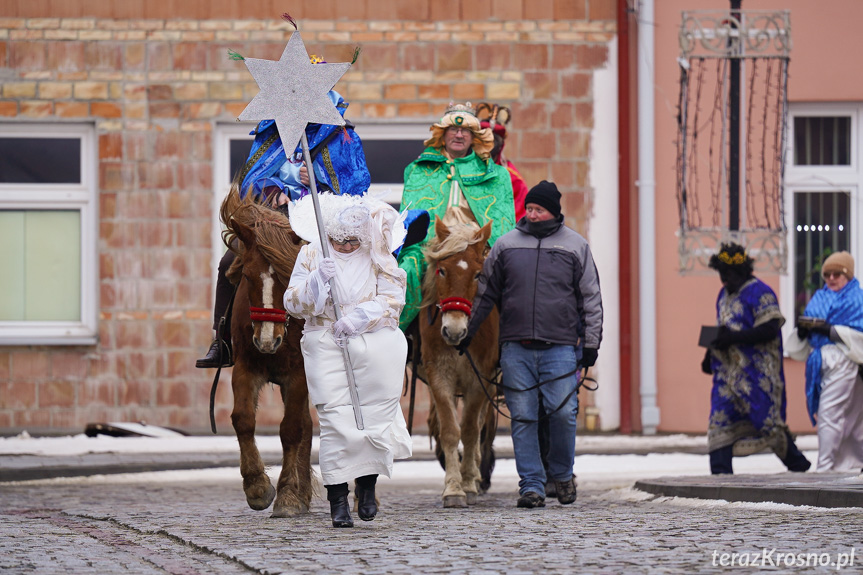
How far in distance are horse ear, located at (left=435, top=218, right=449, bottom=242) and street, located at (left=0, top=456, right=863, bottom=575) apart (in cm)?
169

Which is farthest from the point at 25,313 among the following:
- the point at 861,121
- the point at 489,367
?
the point at 861,121

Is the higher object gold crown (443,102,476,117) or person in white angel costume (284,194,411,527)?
gold crown (443,102,476,117)

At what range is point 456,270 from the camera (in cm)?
938

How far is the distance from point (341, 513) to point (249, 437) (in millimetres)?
949

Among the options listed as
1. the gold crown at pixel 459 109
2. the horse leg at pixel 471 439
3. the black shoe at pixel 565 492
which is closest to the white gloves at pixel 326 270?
the horse leg at pixel 471 439

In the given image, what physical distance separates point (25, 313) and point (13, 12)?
316cm

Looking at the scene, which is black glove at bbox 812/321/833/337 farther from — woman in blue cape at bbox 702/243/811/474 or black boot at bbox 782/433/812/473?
black boot at bbox 782/433/812/473

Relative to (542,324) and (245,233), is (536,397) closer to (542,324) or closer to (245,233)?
(542,324)

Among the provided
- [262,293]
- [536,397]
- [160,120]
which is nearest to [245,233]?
[262,293]

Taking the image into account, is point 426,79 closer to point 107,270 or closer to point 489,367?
point 107,270

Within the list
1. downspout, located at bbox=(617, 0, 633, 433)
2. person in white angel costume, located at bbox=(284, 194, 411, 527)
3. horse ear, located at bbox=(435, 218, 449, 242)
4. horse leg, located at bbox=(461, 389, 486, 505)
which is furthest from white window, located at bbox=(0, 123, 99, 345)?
person in white angel costume, located at bbox=(284, 194, 411, 527)

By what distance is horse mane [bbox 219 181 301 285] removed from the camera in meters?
8.28

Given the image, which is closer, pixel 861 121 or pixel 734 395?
pixel 734 395

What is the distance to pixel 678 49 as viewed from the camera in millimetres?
16062
